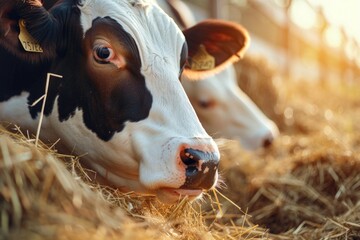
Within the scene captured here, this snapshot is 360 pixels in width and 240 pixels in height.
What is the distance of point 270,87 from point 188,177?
6.84 m

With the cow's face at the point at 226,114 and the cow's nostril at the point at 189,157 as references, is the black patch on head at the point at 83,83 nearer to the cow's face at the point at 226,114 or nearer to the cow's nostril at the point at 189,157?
the cow's nostril at the point at 189,157

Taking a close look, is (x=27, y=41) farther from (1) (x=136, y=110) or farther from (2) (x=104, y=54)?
(1) (x=136, y=110)

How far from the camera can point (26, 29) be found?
132 inches

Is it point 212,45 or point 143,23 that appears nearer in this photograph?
point 143,23

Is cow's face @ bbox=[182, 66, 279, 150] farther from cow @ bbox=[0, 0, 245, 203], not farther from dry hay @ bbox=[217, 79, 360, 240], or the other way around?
cow @ bbox=[0, 0, 245, 203]

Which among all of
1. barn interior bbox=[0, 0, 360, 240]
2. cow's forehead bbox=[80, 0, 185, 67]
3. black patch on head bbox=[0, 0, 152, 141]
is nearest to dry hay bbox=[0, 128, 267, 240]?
barn interior bbox=[0, 0, 360, 240]

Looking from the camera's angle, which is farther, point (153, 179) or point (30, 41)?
point (30, 41)

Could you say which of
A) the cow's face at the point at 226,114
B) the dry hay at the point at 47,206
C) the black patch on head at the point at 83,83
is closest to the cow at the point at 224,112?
the cow's face at the point at 226,114

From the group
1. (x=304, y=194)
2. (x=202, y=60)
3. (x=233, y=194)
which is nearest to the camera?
(x=202, y=60)

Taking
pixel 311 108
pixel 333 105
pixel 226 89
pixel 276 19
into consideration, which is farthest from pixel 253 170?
pixel 276 19

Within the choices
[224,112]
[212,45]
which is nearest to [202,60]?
[212,45]

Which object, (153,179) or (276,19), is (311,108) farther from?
(276,19)

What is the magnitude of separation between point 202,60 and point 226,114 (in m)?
2.27

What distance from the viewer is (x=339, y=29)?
26016 millimetres
